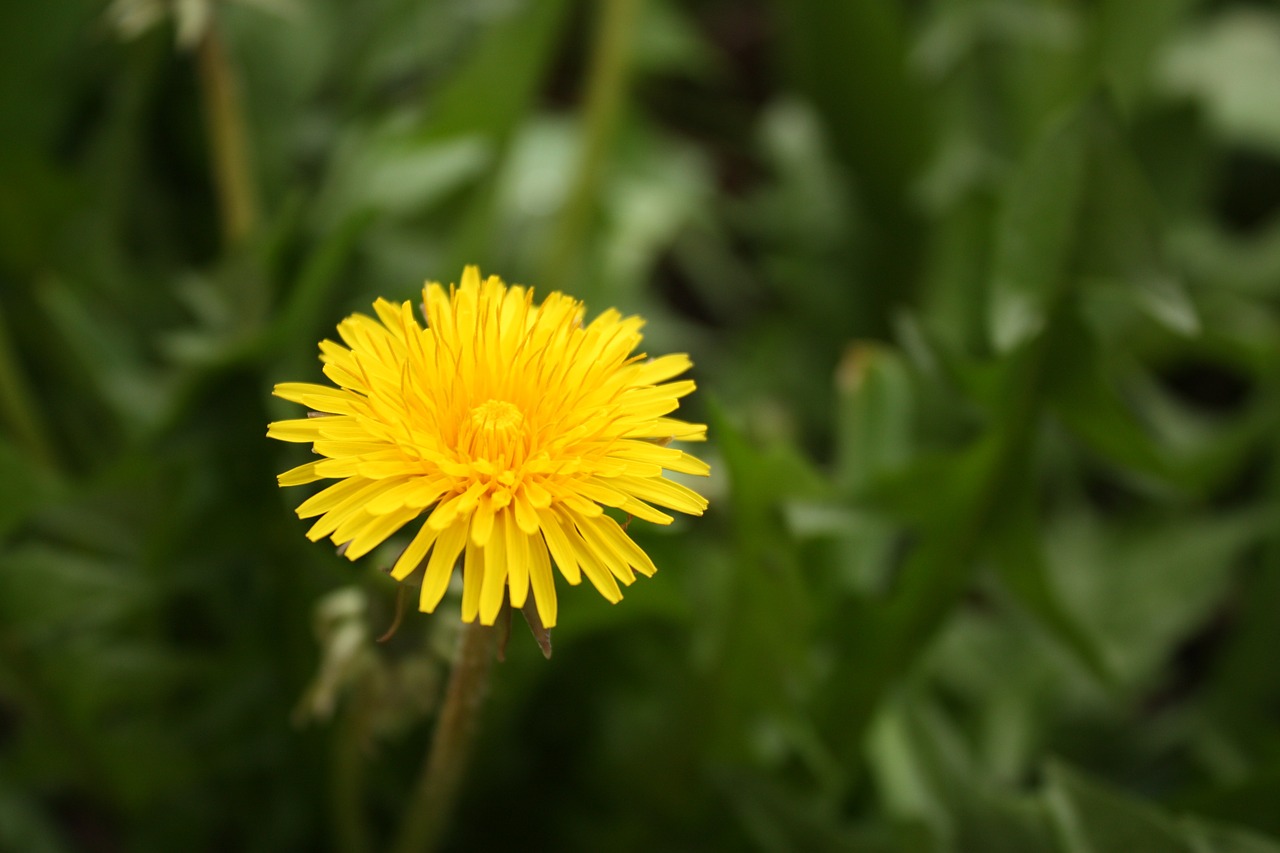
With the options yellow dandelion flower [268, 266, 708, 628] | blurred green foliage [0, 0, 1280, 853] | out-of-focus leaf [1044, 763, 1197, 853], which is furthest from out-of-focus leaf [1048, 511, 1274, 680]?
yellow dandelion flower [268, 266, 708, 628]

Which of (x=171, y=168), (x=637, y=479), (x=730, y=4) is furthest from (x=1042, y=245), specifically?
(x=730, y=4)

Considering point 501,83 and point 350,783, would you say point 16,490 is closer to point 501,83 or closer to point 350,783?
point 350,783

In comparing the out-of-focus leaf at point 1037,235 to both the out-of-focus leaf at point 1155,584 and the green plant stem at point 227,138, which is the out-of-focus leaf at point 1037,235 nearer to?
the out-of-focus leaf at point 1155,584

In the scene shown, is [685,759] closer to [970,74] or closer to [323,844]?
[323,844]

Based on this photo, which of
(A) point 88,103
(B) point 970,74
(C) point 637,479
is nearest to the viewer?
(C) point 637,479

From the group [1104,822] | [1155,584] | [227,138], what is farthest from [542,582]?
[1155,584]

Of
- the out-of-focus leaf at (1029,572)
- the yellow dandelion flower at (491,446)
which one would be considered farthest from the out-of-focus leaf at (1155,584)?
the yellow dandelion flower at (491,446)
